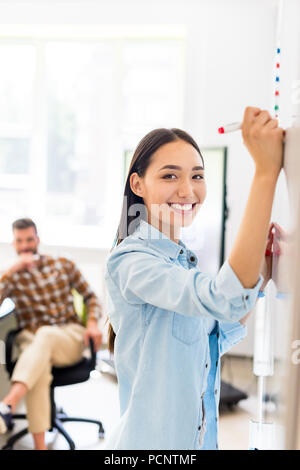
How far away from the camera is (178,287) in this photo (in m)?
0.68

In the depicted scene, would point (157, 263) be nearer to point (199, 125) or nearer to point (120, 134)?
point (199, 125)

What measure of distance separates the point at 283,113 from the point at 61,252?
11.1ft

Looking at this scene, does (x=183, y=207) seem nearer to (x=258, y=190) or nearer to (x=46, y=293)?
(x=258, y=190)

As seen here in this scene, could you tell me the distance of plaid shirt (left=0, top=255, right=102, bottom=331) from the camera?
2.62 meters

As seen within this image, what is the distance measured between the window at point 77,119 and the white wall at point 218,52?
7.7 inches

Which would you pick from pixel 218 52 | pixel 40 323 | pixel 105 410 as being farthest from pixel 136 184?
pixel 218 52

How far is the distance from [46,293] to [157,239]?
6.23 feet

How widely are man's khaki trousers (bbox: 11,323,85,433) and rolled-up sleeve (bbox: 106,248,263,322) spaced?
5.70 ft

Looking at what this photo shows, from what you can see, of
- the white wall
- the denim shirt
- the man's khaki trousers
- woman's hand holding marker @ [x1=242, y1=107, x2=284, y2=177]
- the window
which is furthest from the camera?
the window

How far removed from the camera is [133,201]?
0.93 m

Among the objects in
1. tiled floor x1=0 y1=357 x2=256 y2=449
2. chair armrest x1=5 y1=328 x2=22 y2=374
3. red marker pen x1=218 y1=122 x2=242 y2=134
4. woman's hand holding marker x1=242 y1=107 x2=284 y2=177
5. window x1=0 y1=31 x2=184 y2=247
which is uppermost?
window x1=0 y1=31 x2=184 y2=247

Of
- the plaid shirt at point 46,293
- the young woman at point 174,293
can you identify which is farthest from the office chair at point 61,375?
the young woman at point 174,293

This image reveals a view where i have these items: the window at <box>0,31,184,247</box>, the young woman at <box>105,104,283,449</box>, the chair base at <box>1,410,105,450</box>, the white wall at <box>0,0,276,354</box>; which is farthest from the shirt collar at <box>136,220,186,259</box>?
the window at <box>0,31,184,247</box>

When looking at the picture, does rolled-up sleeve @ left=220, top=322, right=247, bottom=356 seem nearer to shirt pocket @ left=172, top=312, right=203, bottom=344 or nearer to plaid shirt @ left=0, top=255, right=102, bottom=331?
shirt pocket @ left=172, top=312, right=203, bottom=344
